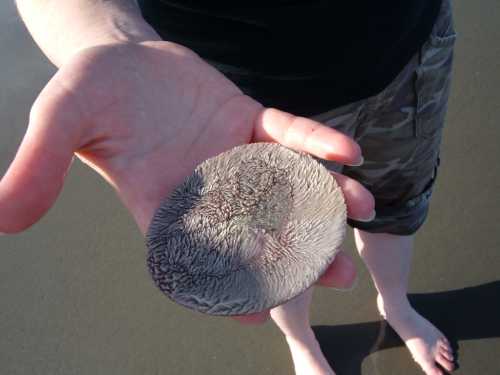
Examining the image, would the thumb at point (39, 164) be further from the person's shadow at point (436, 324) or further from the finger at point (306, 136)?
the person's shadow at point (436, 324)

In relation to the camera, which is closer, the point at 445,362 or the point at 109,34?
the point at 109,34

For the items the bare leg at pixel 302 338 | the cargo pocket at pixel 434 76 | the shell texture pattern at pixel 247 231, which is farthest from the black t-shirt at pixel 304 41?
the bare leg at pixel 302 338

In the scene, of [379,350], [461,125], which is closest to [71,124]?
[379,350]

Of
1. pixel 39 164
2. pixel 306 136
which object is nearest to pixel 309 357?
pixel 306 136

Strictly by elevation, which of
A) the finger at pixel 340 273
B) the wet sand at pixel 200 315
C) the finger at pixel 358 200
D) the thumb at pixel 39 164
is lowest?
the wet sand at pixel 200 315

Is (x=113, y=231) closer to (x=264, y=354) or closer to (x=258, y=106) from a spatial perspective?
(x=264, y=354)

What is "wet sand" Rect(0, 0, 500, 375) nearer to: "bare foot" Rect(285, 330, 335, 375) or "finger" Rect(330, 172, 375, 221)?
"bare foot" Rect(285, 330, 335, 375)

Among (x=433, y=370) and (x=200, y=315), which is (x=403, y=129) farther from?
(x=200, y=315)
